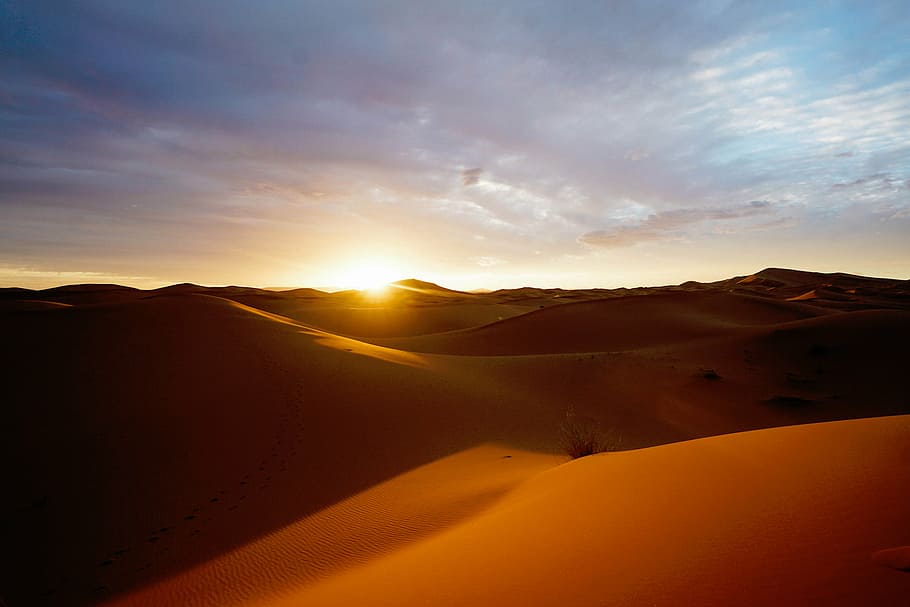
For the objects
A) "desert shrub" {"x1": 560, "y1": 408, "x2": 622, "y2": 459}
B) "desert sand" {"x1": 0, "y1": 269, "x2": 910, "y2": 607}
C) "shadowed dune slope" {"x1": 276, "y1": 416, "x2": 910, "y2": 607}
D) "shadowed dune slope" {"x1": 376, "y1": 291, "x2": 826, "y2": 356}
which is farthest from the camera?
"shadowed dune slope" {"x1": 376, "y1": 291, "x2": 826, "y2": 356}

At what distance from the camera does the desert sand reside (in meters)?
2.83

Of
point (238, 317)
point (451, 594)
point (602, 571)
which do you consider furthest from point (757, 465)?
point (238, 317)

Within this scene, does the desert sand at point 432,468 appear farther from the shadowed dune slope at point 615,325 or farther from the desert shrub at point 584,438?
the shadowed dune slope at point 615,325

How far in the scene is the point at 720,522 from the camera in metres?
3.10

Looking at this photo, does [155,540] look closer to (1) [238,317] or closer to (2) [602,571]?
(2) [602,571]

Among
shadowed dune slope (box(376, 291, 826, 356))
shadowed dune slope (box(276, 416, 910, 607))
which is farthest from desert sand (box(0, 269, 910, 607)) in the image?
shadowed dune slope (box(376, 291, 826, 356))

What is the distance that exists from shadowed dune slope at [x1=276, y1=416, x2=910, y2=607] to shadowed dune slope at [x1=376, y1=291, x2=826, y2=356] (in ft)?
61.6

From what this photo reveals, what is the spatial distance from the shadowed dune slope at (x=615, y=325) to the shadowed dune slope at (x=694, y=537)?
1877 cm

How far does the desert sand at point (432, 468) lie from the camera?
283 centimetres

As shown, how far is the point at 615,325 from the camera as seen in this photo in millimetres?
27391

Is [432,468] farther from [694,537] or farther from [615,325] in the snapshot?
[615,325]

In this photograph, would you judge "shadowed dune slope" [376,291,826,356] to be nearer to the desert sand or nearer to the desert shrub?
the desert sand

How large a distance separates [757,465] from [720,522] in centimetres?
144

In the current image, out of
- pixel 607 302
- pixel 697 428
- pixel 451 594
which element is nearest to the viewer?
pixel 451 594
